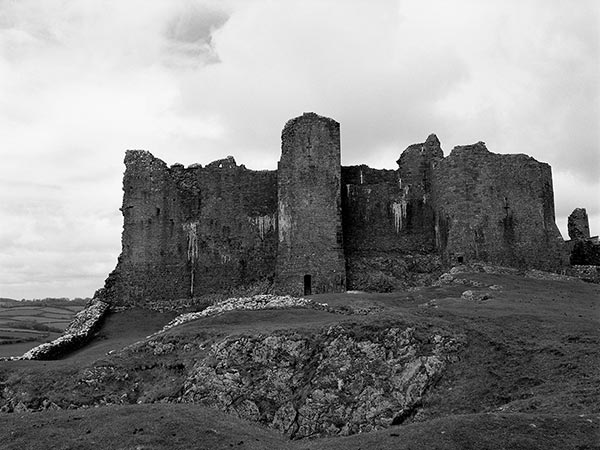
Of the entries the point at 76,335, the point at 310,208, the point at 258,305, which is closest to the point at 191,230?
the point at 310,208

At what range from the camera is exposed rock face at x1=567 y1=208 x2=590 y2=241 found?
54.9 m

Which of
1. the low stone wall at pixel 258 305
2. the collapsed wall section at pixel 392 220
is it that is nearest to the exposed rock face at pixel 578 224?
the collapsed wall section at pixel 392 220

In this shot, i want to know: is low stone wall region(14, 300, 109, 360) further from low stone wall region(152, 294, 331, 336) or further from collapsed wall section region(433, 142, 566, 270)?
collapsed wall section region(433, 142, 566, 270)

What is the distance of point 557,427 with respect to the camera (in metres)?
17.4

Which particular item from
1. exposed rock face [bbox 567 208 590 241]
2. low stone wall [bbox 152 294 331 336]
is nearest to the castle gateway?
A: exposed rock face [bbox 567 208 590 241]

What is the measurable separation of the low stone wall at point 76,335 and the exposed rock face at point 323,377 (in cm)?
1615

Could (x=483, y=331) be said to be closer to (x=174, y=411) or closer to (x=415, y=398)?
(x=415, y=398)

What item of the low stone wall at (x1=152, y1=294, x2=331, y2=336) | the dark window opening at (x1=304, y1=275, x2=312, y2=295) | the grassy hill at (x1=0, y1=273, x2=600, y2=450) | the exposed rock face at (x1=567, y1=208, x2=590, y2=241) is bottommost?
the grassy hill at (x1=0, y1=273, x2=600, y2=450)

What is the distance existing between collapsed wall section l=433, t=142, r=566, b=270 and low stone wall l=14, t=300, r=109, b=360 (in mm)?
27163

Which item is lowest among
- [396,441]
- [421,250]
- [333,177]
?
[396,441]

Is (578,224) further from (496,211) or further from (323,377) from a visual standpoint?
(323,377)

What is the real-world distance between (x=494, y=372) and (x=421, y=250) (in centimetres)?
2638

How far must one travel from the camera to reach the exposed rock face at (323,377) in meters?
24.0

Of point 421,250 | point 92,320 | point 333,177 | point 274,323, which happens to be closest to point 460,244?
point 421,250
